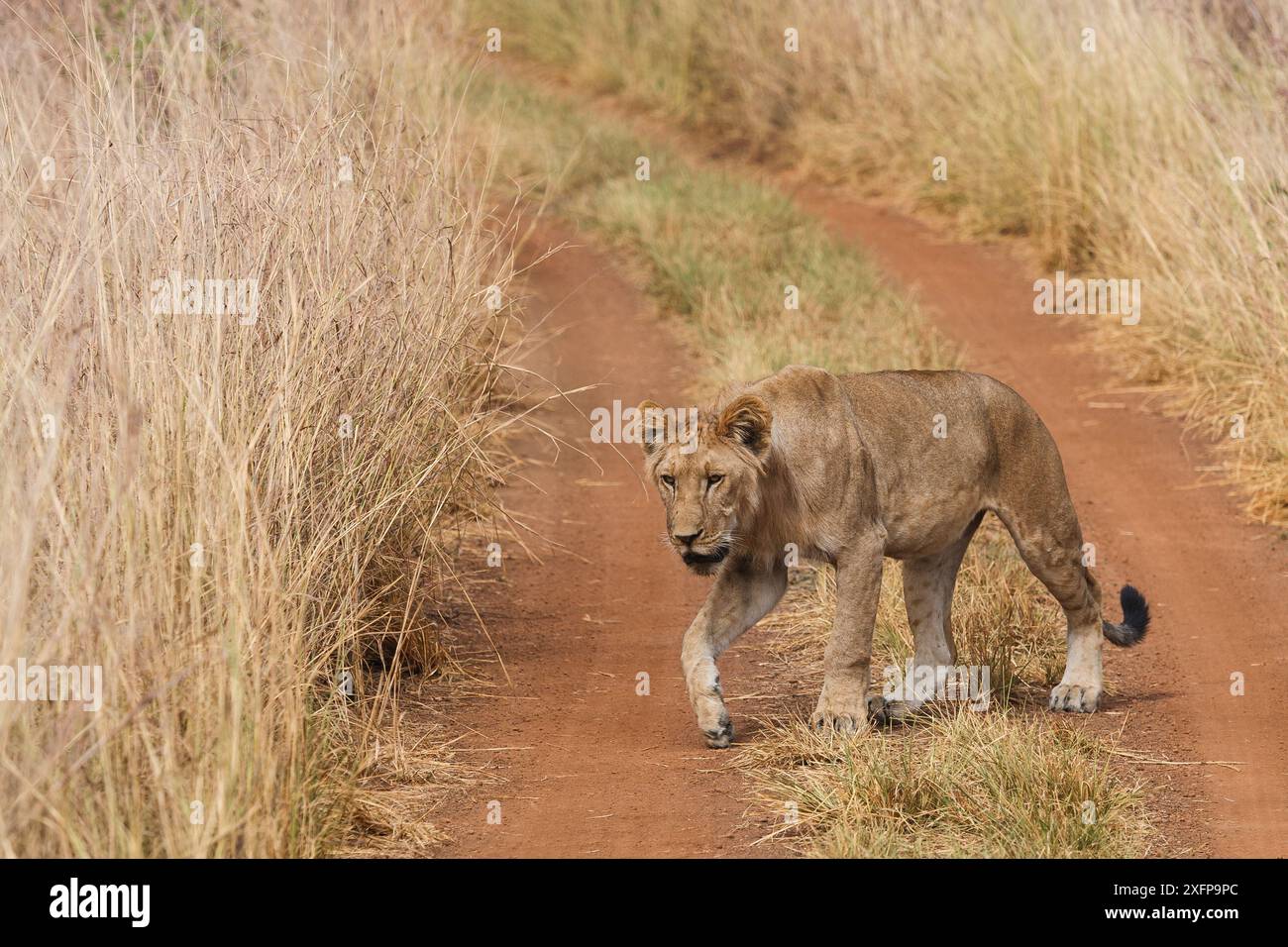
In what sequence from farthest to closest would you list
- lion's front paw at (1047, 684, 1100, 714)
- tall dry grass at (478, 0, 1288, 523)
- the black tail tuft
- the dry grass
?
1. tall dry grass at (478, 0, 1288, 523)
2. the black tail tuft
3. lion's front paw at (1047, 684, 1100, 714)
4. the dry grass

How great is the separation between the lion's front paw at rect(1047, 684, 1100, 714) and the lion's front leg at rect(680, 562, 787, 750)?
44.7 inches

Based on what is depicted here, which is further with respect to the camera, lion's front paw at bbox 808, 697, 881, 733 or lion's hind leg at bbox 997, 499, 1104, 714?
lion's hind leg at bbox 997, 499, 1104, 714

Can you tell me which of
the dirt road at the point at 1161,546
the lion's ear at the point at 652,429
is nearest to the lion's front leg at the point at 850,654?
the lion's ear at the point at 652,429

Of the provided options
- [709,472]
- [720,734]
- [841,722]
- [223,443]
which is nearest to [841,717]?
[841,722]

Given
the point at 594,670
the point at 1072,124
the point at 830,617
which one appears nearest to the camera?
the point at 594,670

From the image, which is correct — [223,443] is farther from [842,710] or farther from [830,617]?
[830,617]

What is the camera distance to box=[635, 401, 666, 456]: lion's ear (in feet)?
18.1

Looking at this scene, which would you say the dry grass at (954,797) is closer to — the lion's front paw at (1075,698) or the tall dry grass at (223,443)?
the lion's front paw at (1075,698)

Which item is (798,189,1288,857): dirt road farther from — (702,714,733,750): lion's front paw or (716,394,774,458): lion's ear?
(716,394,774,458): lion's ear

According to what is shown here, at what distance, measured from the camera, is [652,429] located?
5523 mm

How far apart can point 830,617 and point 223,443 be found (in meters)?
3.13

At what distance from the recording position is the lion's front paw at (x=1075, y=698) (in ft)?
20.5

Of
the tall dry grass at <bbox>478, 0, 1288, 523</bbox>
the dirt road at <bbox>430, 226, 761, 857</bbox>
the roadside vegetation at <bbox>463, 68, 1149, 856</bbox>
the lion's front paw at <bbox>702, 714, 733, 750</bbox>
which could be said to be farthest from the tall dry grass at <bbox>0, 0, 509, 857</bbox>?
the tall dry grass at <bbox>478, 0, 1288, 523</bbox>
